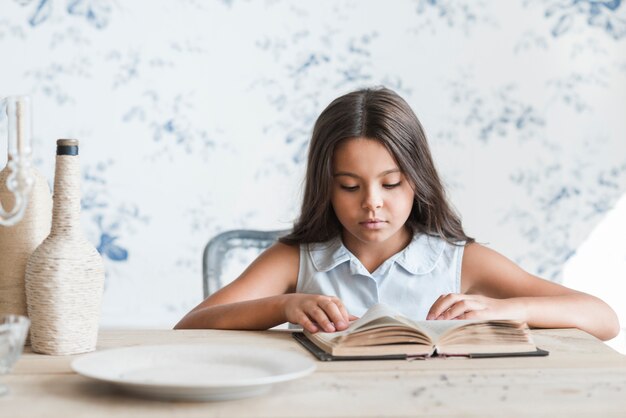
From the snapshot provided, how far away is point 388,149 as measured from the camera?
1.76 metres

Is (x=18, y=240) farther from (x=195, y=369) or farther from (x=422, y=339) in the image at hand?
(x=422, y=339)

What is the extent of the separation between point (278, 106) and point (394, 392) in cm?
175

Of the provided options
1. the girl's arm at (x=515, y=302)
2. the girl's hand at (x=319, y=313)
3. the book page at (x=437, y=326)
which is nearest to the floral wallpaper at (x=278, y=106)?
the girl's arm at (x=515, y=302)

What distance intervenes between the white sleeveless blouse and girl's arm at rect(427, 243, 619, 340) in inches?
1.7

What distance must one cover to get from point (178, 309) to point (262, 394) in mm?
1704

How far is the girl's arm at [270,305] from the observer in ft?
4.43

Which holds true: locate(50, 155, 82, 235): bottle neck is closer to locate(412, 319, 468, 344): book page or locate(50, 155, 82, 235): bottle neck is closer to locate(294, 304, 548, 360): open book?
locate(294, 304, 548, 360): open book

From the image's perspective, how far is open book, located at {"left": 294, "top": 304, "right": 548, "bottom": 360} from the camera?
1.19 meters

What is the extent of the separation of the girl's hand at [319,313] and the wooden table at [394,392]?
0.17 meters

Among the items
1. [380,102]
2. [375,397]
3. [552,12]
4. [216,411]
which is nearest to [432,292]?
[380,102]

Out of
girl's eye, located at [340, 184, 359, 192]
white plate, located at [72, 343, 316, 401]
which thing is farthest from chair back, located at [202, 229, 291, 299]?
white plate, located at [72, 343, 316, 401]

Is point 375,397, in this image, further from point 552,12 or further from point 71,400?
point 552,12

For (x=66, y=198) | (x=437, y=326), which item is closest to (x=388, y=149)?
(x=437, y=326)

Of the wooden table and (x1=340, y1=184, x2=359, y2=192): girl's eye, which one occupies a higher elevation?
(x1=340, y1=184, x2=359, y2=192): girl's eye
